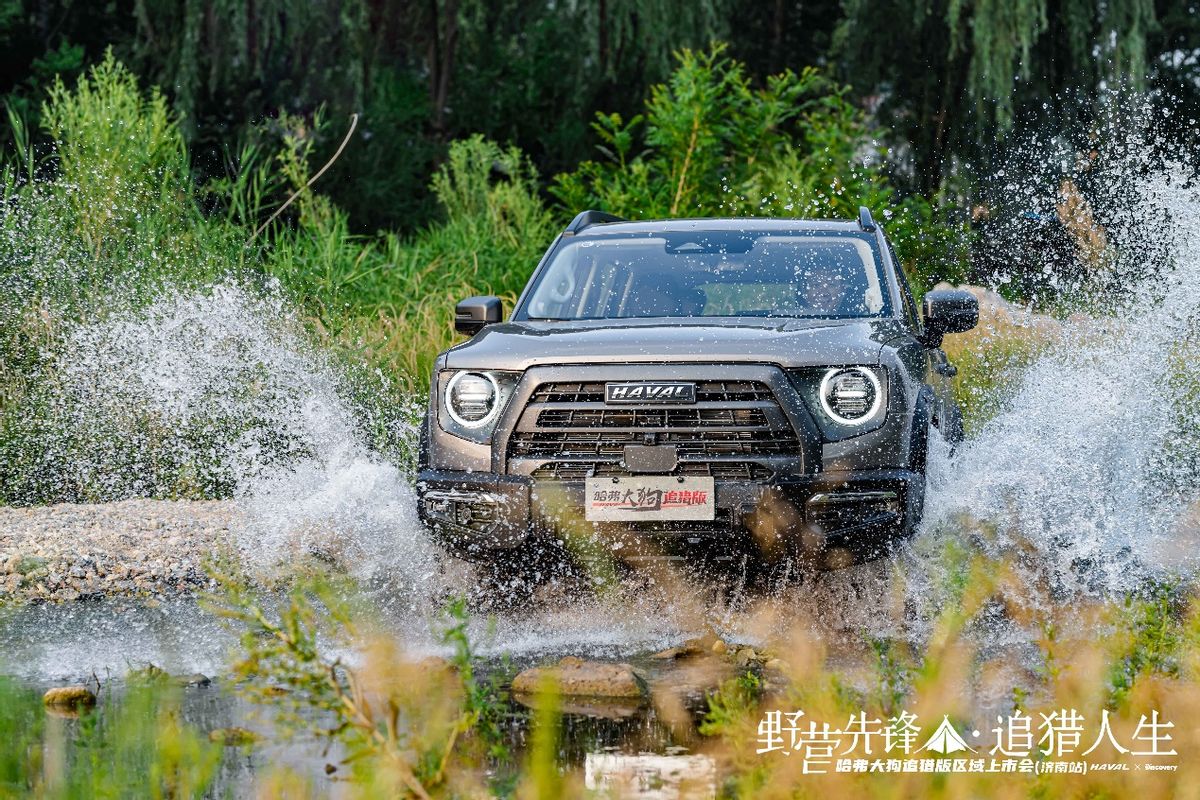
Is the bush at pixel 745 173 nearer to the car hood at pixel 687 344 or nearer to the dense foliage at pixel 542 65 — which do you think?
the dense foliage at pixel 542 65

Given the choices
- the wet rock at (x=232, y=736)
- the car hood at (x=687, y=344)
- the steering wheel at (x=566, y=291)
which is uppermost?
the car hood at (x=687, y=344)

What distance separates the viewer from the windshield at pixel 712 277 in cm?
761

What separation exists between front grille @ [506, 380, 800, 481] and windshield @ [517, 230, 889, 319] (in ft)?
3.44

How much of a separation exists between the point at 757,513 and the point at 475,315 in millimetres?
1972

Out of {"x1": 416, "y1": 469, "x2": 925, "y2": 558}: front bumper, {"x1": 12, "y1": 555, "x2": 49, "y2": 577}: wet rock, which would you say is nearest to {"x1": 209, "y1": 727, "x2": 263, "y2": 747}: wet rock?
{"x1": 416, "y1": 469, "x2": 925, "y2": 558}: front bumper

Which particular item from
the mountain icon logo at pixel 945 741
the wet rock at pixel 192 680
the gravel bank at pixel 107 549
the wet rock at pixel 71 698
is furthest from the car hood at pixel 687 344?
the mountain icon logo at pixel 945 741

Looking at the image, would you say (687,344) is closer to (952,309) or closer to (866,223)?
(952,309)

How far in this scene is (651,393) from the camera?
6.29 meters

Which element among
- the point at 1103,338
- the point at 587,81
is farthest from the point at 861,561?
the point at 587,81

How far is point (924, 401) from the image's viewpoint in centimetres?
689

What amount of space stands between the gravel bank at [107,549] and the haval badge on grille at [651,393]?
7.19 feet

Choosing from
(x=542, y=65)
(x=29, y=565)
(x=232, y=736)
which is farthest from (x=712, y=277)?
(x=542, y=65)

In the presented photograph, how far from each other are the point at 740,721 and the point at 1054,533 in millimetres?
4532

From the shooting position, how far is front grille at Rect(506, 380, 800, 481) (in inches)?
246
